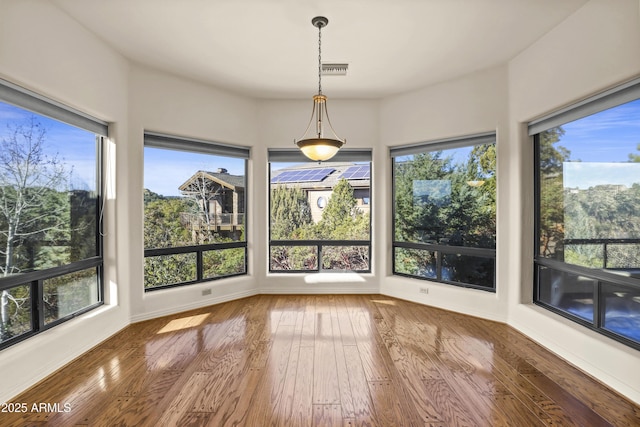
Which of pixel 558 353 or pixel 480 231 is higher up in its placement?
pixel 480 231

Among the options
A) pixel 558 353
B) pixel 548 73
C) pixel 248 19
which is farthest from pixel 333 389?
pixel 548 73

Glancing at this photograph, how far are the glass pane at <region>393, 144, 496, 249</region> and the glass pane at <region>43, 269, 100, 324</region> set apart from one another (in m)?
4.11

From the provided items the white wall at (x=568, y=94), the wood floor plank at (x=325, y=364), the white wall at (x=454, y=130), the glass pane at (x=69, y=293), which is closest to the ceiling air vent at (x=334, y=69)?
the white wall at (x=454, y=130)

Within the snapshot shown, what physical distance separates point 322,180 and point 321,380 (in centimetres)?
335

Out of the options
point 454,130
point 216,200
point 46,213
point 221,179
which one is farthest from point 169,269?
point 454,130

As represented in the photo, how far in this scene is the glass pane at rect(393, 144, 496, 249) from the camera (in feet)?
14.4

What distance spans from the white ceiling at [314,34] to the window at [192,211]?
3.47ft

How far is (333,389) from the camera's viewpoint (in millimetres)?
2582

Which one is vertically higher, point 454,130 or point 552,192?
point 454,130

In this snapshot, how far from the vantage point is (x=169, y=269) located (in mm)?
4547

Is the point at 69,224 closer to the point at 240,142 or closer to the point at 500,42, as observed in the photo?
the point at 240,142

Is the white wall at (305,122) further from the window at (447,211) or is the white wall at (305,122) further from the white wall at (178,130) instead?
the window at (447,211)

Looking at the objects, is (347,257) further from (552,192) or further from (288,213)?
(552,192)

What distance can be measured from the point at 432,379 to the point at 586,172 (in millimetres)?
2424
